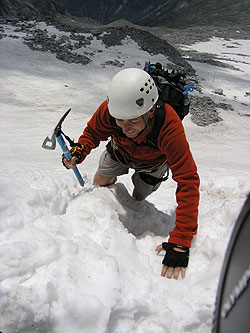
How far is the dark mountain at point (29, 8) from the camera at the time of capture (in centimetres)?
2945

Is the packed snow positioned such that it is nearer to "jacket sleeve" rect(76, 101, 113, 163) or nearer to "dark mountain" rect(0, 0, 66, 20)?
"jacket sleeve" rect(76, 101, 113, 163)

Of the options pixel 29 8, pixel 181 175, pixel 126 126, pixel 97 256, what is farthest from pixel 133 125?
pixel 29 8

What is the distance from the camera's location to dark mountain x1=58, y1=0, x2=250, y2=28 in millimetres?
72775

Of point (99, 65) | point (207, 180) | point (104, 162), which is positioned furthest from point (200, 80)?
point (104, 162)

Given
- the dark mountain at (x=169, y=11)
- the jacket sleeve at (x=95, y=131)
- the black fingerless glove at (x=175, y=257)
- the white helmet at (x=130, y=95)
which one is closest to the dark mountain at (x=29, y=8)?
the jacket sleeve at (x=95, y=131)

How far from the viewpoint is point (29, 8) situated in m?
37.1

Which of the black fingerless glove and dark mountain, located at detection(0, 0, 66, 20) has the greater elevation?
dark mountain, located at detection(0, 0, 66, 20)

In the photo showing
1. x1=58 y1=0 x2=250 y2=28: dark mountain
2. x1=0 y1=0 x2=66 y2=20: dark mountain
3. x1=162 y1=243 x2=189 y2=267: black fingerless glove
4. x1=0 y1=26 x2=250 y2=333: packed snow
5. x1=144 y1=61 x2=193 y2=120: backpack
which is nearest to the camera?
x1=0 y1=26 x2=250 y2=333: packed snow

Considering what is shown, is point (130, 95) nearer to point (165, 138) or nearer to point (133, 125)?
point (133, 125)

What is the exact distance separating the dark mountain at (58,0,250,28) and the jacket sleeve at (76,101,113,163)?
74.4 meters

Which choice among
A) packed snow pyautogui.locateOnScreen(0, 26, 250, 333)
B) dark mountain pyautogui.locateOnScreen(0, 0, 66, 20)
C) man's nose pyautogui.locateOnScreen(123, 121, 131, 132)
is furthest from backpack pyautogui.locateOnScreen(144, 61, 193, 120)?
dark mountain pyautogui.locateOnScreen(0, 0, 66, 20)

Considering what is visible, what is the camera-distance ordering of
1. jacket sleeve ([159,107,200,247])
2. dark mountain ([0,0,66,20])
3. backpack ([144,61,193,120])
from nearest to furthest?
jacket sleeve ([159,107,200,247]) < backpack ([144,61,193,120]) < dark mountain ([0,0,66,20])

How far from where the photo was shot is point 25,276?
157cm

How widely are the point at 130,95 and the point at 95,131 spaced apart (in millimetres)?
928
